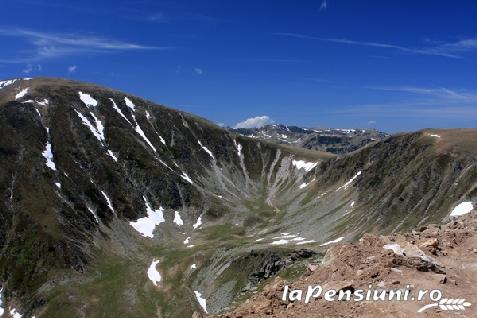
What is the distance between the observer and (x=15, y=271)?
539 ft

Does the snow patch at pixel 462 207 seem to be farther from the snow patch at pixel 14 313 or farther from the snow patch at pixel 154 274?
the snow patch at pixel 14 313

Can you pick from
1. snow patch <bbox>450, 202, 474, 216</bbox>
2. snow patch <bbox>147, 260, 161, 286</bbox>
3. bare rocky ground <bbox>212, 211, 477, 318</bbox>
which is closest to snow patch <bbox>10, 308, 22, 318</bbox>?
snow patch <bbox>147, 260, 161, 286</bbox>

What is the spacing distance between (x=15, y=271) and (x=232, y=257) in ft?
245

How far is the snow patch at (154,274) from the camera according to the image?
158000mm

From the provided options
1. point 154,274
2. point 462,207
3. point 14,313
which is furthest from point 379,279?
point 14,313

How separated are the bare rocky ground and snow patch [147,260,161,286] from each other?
443 ft

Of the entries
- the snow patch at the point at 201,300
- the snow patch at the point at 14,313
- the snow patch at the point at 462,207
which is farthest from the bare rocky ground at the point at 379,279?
the snow patch at the point at 14,313

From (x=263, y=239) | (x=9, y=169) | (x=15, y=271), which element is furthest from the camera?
(x=9, y=169)

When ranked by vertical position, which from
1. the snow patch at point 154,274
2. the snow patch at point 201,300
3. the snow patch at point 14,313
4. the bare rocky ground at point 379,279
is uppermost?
the bare rocky ground at point 379,279

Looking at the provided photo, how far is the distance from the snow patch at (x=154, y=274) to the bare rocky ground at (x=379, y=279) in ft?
443

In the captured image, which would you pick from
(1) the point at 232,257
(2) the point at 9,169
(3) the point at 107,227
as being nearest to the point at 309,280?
(1) the point at 232,257

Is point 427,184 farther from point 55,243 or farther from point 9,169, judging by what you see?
point 9,169

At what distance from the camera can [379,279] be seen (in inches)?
930

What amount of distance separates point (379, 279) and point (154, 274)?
14722cm
